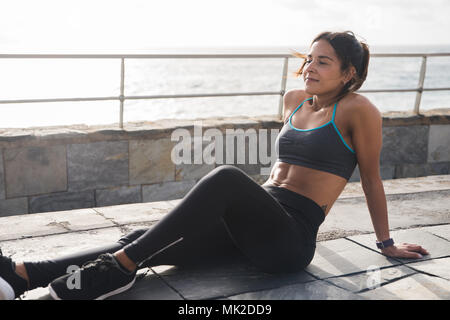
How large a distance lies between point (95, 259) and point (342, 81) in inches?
53.0

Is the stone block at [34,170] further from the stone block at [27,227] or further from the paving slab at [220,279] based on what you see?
the paving slab at [220,279]

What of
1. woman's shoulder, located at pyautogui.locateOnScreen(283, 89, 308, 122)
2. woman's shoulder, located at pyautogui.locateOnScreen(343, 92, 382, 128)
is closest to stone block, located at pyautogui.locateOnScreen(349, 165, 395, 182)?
woman's shoulder, located at pyautogui.locateOnScreen(283, 89, 308, 122)

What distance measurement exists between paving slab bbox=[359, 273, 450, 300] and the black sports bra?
1.70 feet

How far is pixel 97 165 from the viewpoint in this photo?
4.79 m

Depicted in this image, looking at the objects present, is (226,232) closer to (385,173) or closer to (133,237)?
(133,237)

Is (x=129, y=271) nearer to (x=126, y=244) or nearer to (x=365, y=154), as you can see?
(x=126, y=244)

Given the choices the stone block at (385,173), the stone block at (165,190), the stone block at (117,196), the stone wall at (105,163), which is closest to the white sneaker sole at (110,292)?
the stone wall at (105,163)

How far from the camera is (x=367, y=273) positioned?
7.88 feet

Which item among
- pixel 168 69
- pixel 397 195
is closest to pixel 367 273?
pixel 397 195

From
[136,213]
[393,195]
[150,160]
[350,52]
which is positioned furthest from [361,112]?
[150,160]

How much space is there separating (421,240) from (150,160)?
110 inches

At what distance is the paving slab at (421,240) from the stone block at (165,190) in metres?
2.56

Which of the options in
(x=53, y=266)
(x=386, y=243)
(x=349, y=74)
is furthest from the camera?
(x=386, y=243)

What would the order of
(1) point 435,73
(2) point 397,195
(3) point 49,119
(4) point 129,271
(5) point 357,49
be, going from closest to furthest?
(4) point 129,271 < (5) point 357,49 < (2) point 397,195 < (3) point 49,119 < (1) point 435,73
